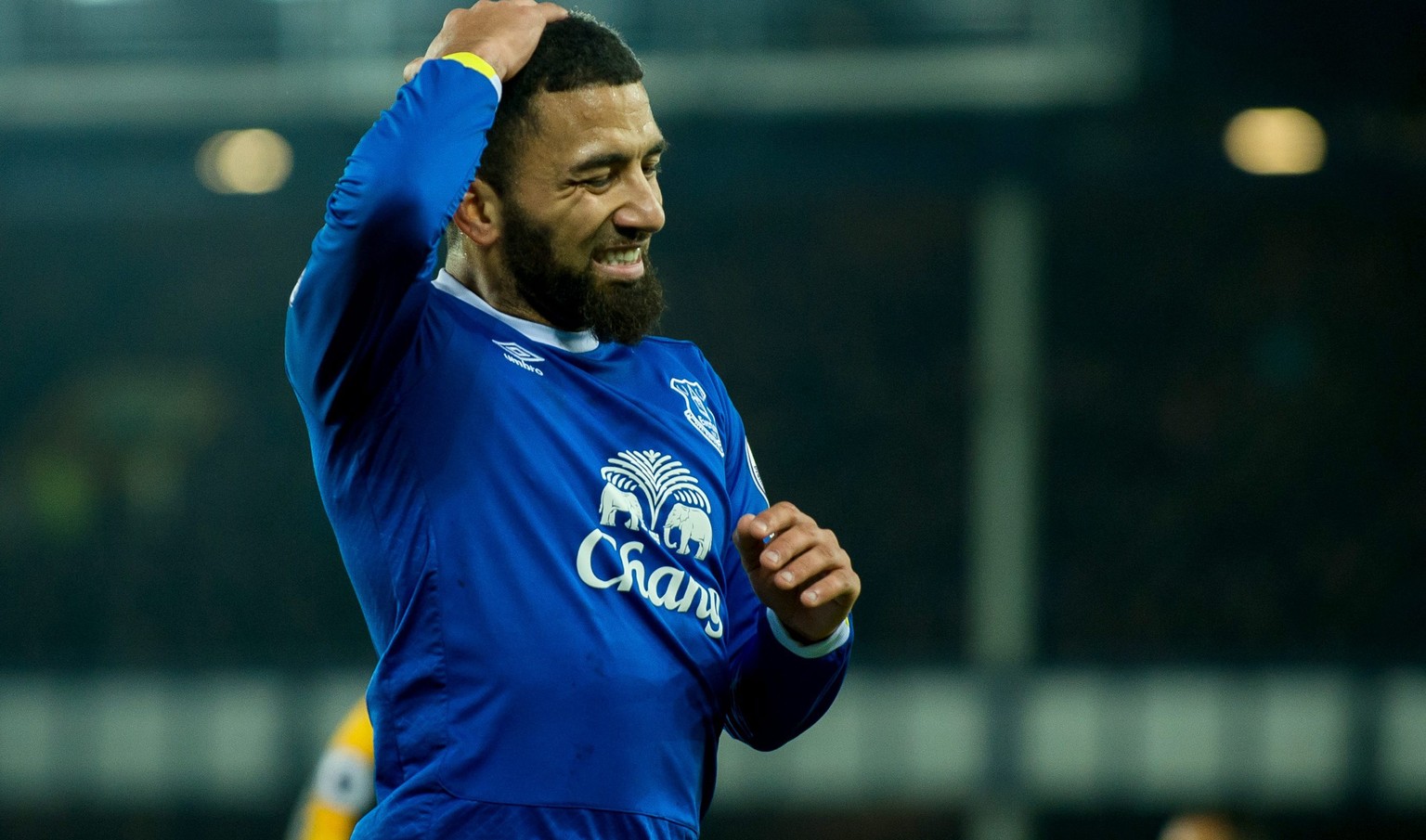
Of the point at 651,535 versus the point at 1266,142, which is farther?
the point at 1266,142

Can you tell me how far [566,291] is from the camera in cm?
154

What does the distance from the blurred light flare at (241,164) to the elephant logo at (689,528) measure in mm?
7643

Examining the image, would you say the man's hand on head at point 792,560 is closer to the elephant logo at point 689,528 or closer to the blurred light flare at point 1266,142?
the elephant logo at point 689,528

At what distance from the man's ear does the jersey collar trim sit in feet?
0.19

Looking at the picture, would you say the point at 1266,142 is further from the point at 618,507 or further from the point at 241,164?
the point at 618,507

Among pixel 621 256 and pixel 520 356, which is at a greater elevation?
pixel 621 256

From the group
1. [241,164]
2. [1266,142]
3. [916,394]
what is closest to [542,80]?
[241,164]

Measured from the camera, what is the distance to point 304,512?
1034cm

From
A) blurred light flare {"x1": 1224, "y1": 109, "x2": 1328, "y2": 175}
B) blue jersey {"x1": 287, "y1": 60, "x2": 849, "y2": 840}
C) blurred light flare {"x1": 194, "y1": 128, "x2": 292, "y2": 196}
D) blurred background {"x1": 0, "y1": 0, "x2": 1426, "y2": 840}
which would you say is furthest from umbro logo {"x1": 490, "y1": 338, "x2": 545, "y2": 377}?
blurred light flare {"x1": 1224, "y1": 109, "x2": 1328, "y2": 175}

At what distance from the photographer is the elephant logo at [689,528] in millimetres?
1508

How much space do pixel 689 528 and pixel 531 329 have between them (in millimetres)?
255

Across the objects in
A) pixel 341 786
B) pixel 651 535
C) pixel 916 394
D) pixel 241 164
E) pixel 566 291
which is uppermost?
pixel 241 164

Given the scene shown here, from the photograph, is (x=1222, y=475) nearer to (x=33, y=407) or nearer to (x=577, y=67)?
(x=33, y=407)

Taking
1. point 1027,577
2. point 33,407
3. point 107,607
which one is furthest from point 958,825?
point 33,407
